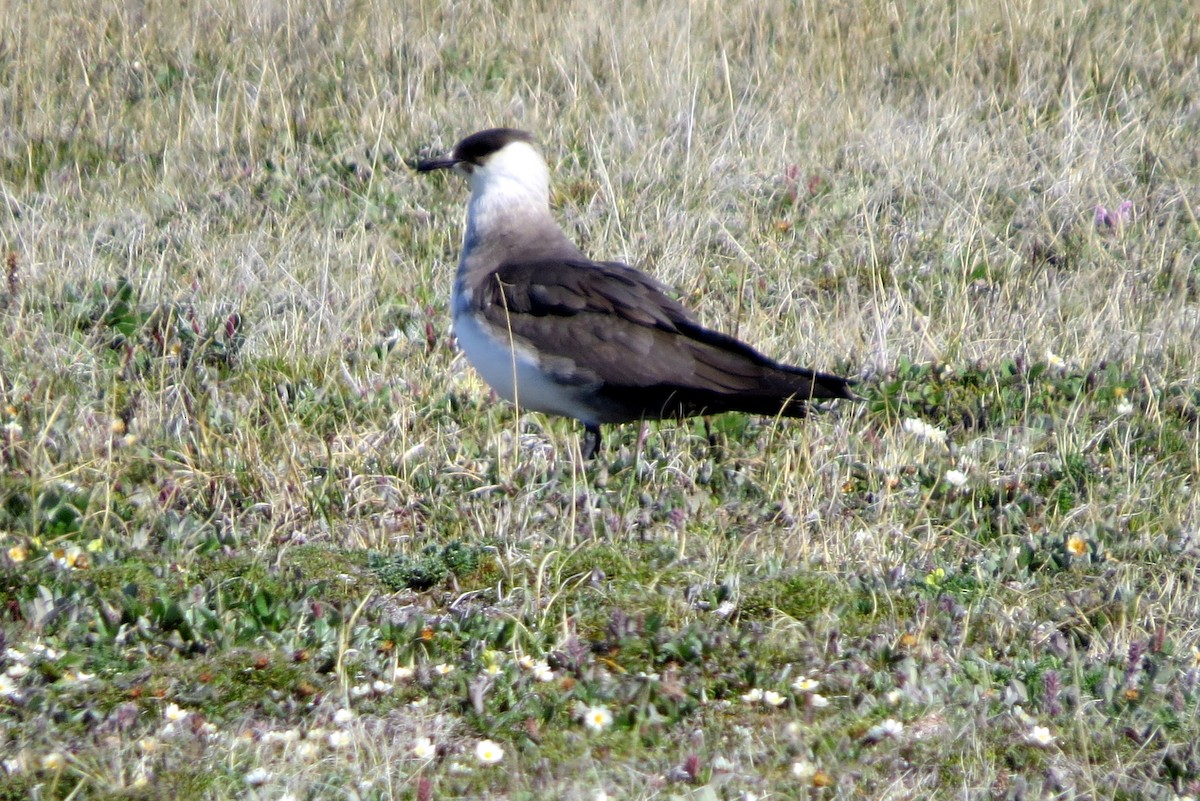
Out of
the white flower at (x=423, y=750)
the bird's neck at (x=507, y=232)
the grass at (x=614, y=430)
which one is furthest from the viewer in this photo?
the bird's neck at (x=507, y=232)

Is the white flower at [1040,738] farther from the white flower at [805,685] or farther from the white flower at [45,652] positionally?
the white flower at [45,652]

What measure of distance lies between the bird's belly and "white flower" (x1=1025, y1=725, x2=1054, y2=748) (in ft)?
6.49

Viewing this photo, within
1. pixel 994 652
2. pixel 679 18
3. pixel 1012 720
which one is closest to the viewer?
pixel 1012 720

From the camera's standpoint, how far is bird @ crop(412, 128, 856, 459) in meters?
4.32

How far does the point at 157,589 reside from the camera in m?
3.31

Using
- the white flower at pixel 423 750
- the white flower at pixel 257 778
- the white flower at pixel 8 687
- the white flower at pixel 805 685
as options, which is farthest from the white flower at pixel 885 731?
the white flower at pixel 8 687

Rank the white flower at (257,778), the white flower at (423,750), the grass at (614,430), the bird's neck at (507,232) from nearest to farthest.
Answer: the white flower at (257,778)
the white flower at (423,750)
the grass at (614,430)
the bird's neck at (507,232)

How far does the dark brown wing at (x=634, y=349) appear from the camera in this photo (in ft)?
14.1

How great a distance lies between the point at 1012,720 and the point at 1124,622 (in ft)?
1.81

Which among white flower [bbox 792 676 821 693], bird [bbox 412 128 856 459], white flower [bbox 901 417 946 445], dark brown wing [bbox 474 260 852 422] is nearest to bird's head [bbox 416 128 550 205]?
bird [bbox 412 128 856 459]

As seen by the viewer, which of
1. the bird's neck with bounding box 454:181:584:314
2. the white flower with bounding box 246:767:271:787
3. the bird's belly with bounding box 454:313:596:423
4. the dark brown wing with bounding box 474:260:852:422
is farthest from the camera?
the bird's neck with bounding box 454:181:584:314

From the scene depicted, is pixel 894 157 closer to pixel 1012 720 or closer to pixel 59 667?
pixel 1012 720

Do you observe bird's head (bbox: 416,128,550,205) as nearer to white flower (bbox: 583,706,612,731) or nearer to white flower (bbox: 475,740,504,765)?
white flower (bbox: 583,706,612,731)

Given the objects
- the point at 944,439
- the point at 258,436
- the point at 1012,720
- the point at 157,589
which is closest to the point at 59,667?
the point at 157,589
